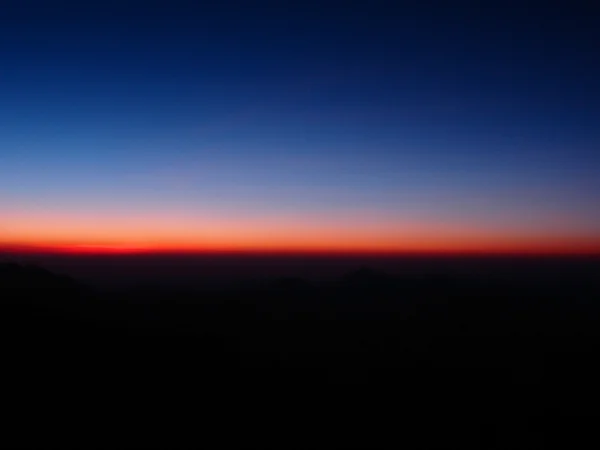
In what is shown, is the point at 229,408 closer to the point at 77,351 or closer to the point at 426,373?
the point at 77,351

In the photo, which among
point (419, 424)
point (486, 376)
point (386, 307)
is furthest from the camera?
point (386, 307)

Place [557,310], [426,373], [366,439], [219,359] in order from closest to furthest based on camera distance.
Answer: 1. [366,439]
2. [219,359]
3. [426,373]
4. [557,310]

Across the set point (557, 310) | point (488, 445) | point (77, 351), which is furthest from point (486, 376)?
point (557, 310)

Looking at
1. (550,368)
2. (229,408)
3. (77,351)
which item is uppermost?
(77,351)

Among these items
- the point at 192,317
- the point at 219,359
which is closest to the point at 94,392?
the point at 219,359

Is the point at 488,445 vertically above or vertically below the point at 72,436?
below

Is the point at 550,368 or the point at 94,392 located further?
the point at 550,368
